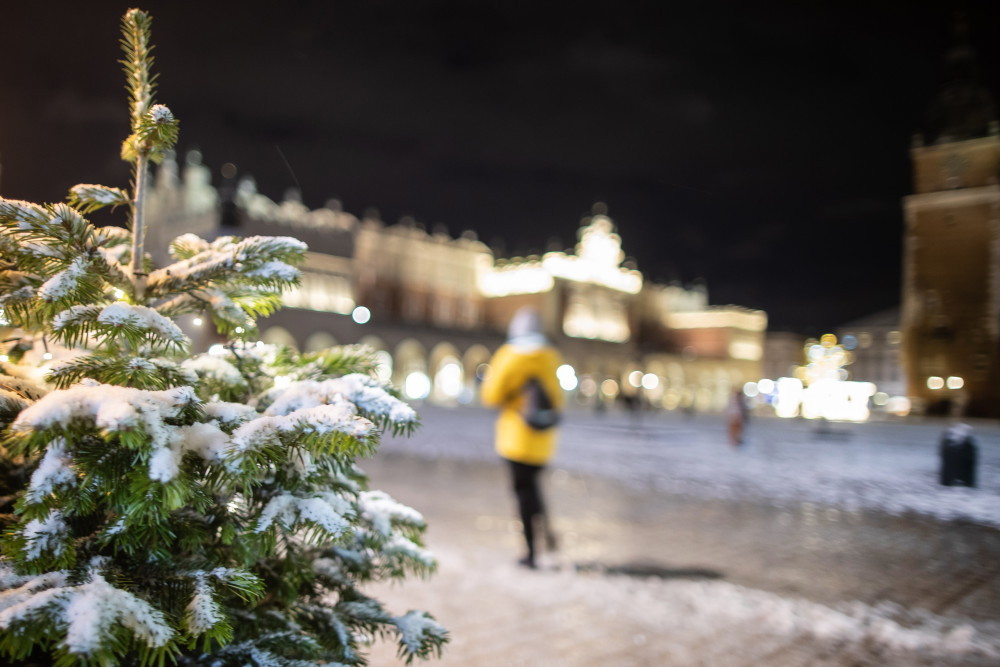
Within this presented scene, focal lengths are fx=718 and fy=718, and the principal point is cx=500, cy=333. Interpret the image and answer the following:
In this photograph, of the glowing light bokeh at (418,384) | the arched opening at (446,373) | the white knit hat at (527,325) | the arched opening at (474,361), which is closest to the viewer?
→ the white knit hat at (527,325)

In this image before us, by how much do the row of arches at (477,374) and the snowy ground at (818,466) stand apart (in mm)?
16473

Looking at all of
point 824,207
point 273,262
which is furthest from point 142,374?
point 824,207

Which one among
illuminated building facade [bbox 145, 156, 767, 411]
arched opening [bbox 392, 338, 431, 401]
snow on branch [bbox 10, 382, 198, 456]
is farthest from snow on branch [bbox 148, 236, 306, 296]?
arched opening [bbox 392, 338, 431, 401]

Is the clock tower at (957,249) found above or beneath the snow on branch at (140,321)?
above

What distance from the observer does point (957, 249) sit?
304cm

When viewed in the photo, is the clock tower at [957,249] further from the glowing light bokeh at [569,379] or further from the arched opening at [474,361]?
the arched opening at [474,361]

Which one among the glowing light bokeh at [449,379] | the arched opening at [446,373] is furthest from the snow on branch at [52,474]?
the glowing light bokeh at [449,379]

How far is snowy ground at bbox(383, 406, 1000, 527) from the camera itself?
9.18 ft

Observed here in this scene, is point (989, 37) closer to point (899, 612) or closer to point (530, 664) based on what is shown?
point (899, 612)

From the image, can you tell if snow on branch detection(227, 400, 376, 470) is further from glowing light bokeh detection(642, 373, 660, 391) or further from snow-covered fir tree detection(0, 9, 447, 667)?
glowing light bokeh detection(642, 373, 660, 391)

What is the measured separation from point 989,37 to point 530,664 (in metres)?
3.39

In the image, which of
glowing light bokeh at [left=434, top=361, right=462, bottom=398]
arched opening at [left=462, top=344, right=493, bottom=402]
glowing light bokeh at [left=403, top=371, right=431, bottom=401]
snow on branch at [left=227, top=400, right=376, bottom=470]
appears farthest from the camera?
arched opening at [left=462, top=344, right=493, bottom=402]

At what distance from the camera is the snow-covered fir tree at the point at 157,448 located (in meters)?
1.24

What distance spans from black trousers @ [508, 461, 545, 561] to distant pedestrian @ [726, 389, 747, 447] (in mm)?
11212
